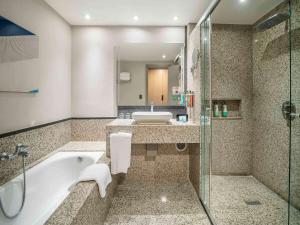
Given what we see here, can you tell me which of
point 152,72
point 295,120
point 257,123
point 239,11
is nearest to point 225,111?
point 257,123

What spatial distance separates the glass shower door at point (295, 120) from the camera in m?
1.47

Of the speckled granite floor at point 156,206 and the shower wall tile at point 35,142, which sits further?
the speckled granite floor at point 156,206

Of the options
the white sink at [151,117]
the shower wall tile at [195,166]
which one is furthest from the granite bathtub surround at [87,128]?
the shower wall tile at [195,166]

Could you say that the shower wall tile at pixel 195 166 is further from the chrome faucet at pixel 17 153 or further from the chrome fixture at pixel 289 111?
the chrome faucet at pixel 17 153

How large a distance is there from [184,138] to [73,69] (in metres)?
2.08

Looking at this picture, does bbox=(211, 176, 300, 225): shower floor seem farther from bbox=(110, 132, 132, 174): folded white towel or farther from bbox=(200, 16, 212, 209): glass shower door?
bbox=(110, 132, 132, 174): folded white towel

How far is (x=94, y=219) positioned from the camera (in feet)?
5.54

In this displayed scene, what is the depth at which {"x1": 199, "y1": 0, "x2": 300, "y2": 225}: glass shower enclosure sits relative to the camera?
1.69 metres

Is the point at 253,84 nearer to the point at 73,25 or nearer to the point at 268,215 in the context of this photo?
the point at 268,215

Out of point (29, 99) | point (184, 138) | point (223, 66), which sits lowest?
point (184, 138)

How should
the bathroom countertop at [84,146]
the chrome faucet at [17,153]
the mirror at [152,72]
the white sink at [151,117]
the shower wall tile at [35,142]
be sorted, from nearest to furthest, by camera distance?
the chrome faucet at [17,153], the shower wall tile at [35,142], the white sink at [151,117], the bathroom countertop at [84,146], the mirror at [152,72]

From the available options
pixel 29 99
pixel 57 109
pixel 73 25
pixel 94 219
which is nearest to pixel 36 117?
pixel 29 99

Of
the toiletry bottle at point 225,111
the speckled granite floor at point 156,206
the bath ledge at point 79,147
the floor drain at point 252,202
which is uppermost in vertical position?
the toiletry bottle at point 225,111

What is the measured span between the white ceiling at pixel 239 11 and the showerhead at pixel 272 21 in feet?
0.26
